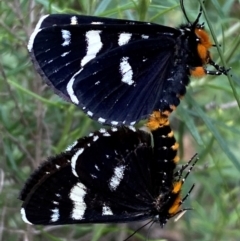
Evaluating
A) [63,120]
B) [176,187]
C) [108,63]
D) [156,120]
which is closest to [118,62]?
[108,63]

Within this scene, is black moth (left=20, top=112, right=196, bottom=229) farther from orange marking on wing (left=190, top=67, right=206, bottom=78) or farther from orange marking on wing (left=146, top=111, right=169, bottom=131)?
orange marking on wing (left=190, top=67, right=206, bottom=78)

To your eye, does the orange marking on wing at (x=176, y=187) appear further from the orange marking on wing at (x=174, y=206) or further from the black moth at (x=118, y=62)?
the black moth at (x=118, y=62)

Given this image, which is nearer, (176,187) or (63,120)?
(176,187)

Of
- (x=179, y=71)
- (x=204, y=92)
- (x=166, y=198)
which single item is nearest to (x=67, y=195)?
(x=166, y=198)

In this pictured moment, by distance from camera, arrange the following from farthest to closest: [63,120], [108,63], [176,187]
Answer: [63,120] → [176,187] → [108,63]

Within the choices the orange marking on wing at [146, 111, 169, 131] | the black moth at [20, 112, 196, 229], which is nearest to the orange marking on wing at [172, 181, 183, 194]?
the black moth at [20, 112, 196, 229]

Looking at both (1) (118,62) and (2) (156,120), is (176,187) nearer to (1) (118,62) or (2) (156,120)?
(2) (156,120)

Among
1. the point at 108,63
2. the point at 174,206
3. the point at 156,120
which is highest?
the point at 108,63
